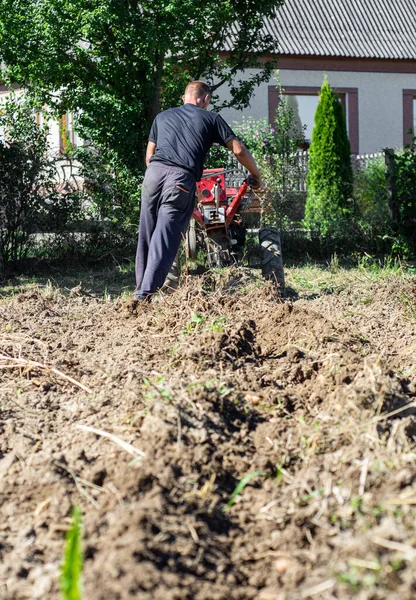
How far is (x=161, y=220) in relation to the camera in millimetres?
6250

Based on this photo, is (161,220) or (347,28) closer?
(161,220)

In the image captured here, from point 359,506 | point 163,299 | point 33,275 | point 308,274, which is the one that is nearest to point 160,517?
point 359,506

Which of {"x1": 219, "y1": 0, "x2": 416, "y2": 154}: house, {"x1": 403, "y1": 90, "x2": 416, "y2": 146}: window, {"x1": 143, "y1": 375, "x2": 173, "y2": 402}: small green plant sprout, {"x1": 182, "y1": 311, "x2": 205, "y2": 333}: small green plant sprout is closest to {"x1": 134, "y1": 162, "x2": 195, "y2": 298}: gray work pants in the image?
{"x1": 182, "y1": 311, "x2": 205, "y2": 333}: small green plant sprout

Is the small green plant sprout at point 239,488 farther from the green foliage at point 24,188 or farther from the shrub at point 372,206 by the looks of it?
the shrub at point 372,206

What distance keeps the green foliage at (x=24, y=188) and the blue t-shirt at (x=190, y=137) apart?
357 cm

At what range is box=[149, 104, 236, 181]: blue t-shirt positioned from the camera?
637 cm

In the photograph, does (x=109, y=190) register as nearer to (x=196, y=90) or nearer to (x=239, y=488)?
(x=196, y=90)

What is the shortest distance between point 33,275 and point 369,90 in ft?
53.9

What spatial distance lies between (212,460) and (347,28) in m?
23.0

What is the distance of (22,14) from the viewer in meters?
9.25

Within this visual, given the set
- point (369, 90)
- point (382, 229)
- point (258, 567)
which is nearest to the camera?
point (258, 567)

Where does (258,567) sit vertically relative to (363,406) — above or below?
below

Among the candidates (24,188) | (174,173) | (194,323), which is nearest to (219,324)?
(194,323)

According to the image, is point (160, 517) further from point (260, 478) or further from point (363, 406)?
point (363, 406)
